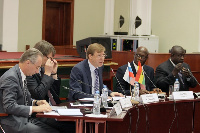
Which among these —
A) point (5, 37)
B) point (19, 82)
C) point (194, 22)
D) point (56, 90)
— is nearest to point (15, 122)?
point (19, 82)

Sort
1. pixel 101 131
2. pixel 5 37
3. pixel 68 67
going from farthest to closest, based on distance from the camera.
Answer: pixel 5 37
pixel 68 67
pixel 101 131

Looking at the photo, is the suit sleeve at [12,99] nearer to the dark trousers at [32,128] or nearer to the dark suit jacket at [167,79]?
the dark trousers at [32,128]

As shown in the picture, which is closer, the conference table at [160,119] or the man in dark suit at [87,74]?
the conference table at [160,119]

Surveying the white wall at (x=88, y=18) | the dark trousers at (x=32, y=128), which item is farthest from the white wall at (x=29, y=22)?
the dark trousers at (x=32, y=128)

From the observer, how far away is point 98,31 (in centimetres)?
1313

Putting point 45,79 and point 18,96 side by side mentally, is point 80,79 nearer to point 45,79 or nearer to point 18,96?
point 45,79

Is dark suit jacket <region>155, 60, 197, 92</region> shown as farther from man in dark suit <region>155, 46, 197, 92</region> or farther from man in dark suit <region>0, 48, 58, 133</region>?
man in dark suit <region>0, 48, 58, 133</region>

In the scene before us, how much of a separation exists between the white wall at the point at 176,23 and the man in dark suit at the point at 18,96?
26.0 feet

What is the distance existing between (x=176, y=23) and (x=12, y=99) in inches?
336

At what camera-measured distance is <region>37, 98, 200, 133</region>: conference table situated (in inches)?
176

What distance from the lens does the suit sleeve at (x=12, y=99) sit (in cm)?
372

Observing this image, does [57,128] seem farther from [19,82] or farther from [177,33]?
[177,33]

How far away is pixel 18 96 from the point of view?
3873 millimetres

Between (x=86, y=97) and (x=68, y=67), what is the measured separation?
177 cm
